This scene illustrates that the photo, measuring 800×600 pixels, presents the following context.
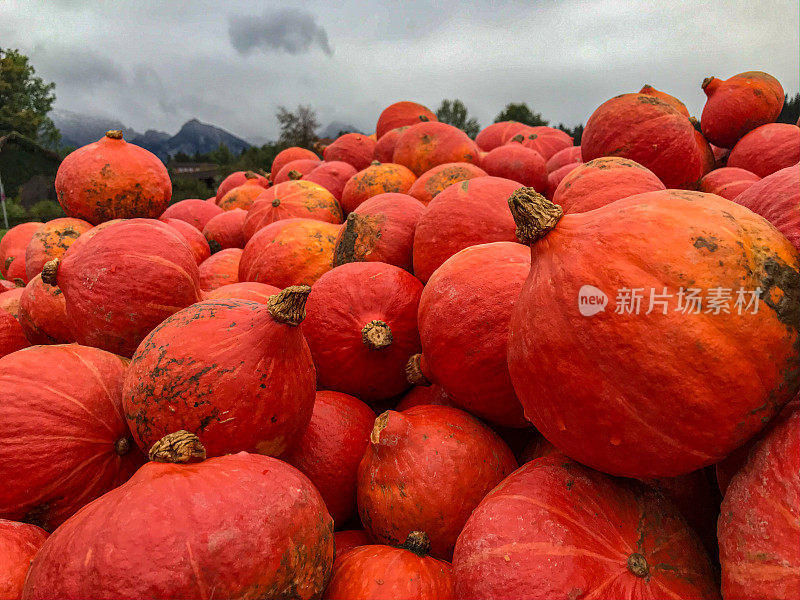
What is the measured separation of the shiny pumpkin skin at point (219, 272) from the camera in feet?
11.7

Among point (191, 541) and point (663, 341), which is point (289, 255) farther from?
point (663, 341)

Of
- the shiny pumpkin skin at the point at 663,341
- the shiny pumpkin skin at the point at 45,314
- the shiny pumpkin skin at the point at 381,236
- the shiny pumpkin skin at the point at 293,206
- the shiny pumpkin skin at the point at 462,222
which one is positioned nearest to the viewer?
the shiny pumpkin skin at the point at 663,341

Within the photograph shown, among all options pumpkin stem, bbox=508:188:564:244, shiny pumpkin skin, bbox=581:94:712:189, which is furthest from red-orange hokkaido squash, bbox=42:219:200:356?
shiny pumpkin skin, bbox=581:94:712:189

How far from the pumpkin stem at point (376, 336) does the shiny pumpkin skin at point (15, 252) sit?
4018 mm

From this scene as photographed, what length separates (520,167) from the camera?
396cm

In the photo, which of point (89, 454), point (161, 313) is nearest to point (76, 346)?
point (161, 313)

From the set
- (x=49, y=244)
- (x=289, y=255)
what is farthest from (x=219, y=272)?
(x=49, y=244)

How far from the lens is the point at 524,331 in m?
1.41

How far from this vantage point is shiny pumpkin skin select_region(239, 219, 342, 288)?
10.5 feet

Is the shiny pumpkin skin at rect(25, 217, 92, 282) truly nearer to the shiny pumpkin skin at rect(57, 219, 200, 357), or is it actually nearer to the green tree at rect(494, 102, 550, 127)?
the shiny pumpkin skin at rect(57, 219, 200, 357)

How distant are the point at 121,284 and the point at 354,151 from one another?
476cm

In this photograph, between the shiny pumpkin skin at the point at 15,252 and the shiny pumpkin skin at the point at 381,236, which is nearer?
the shiny pumpkin skin at the point at 381,236

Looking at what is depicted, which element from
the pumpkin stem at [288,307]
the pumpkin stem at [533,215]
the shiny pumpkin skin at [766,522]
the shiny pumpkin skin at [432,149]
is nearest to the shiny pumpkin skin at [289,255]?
the pumpkin stem at [288,307]

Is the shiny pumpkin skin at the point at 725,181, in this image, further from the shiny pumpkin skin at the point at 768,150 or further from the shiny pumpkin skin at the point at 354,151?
the shiny pumpkin skin at the point at 354,151
